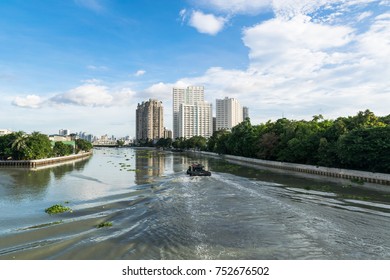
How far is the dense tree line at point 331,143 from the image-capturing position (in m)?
46.3

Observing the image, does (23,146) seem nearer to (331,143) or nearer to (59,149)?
(59,149)

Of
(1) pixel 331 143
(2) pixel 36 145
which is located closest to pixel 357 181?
(1) pixel 331 143

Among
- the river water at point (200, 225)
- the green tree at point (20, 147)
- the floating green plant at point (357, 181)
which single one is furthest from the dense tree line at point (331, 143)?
the green tree at point (20, 147)

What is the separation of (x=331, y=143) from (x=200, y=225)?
1678 inches

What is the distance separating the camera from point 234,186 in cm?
4291

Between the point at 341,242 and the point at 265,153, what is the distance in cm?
6742

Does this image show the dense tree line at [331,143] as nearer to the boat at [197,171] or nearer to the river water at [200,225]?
the river water at [200,225]

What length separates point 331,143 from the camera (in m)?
56.3

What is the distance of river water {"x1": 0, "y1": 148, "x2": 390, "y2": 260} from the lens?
16859 millimetres

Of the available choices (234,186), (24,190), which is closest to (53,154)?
(24,190)

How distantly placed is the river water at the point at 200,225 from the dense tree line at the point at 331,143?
35.7ft

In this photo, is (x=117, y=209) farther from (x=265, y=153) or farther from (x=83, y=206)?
(x=265, y=153)

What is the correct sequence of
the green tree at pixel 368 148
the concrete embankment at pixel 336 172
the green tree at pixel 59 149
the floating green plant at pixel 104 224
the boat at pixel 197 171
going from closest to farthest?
the floating green plant at pixel 104 224 < the green tree at pixel 368 148 < the concrete embankment at pixel 336 172 < the boat at pixel 197 171 < the green tree at pixel 59 149

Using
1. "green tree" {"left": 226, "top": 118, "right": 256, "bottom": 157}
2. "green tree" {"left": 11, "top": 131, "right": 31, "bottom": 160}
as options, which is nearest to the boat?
"green tree" {"left": 226, "top": 118, "right": 256, "bottom": 157}
